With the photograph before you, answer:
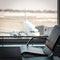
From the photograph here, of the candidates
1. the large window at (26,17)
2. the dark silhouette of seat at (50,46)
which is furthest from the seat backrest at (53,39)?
the large window at (26,17)

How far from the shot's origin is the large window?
4.17 meters

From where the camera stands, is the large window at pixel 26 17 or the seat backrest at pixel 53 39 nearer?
the seat backrest at pixel 53 39

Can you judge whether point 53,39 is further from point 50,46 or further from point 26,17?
point 26,17

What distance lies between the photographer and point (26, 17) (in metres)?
4.27

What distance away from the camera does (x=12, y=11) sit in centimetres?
419

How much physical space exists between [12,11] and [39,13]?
754 millimetres

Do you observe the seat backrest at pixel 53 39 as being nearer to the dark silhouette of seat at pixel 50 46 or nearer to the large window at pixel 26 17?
the dark silhouette of seat at pixel 50 46

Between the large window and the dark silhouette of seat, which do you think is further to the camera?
the large window

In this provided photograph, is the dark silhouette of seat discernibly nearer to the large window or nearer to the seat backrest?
the seat backrest

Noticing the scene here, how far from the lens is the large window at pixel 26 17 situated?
4.17 metres

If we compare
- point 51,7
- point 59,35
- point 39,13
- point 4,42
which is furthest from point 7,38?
point 59,35

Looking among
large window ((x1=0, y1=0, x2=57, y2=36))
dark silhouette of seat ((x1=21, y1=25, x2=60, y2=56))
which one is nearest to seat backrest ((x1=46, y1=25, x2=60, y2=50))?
dark silhouette of seat ((x1=21, y1=25, x2=60, y2=56))

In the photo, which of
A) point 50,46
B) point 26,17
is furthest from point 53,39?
point 26,17

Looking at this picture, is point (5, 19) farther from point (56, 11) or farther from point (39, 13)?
point (56, 11)
